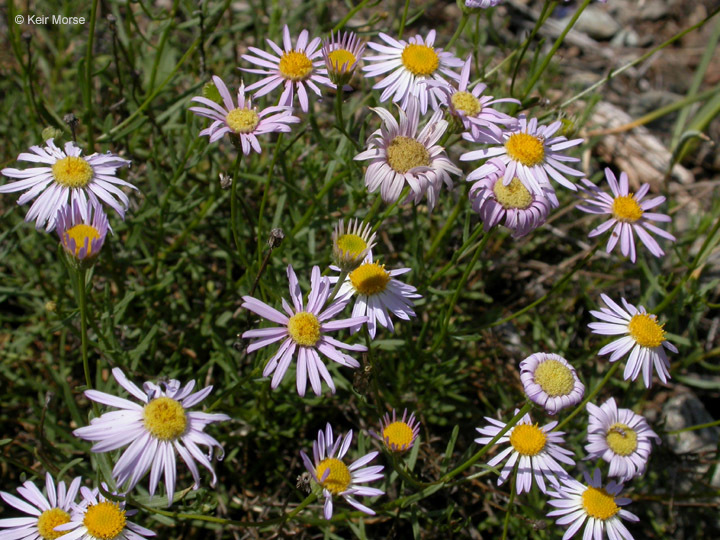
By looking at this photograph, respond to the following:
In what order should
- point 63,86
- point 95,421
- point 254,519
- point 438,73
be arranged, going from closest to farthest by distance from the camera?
point 95,421 → point 438,73 → point 254,519 → point 63,86

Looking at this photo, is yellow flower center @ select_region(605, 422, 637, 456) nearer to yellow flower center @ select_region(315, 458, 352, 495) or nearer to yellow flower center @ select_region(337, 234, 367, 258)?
yellow flower center @ select_region(315, 458, 352, 495)

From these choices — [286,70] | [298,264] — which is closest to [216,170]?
[298,264]

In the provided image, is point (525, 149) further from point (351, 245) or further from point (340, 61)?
point (351, 245)

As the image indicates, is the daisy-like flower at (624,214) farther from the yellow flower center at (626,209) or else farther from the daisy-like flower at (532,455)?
the daisy-like flower at (532,455)

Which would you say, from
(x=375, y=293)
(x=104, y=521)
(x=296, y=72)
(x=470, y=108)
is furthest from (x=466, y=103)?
(x=104, y=521)

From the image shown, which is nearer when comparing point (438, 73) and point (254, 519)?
point (438, 73)

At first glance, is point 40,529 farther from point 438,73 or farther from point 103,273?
point 438,73

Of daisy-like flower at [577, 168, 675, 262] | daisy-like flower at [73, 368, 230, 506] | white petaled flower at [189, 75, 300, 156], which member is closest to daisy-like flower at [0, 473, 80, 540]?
daisy-like flower at [73, 368, 230, 506]
